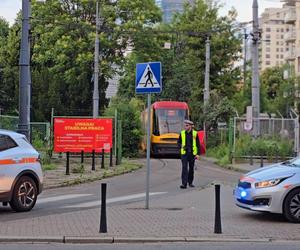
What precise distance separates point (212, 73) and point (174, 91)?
172 inches

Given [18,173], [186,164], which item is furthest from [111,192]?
[18,173]

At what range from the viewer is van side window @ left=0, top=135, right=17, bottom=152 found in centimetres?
1237

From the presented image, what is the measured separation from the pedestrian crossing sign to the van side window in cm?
276

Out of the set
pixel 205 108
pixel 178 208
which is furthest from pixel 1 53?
pixel 178 208

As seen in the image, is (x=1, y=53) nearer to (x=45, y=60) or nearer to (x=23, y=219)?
(x=45, y=60)

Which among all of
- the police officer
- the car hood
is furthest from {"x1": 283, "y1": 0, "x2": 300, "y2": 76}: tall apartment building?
the car hood

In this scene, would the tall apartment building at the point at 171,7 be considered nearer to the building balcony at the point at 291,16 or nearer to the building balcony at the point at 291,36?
the building balcony at the point at 291,16

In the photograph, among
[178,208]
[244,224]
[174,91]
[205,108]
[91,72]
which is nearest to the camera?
[244,224]

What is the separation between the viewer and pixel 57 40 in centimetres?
4334

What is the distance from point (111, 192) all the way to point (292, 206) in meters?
6.51

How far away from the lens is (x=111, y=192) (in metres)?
16.6

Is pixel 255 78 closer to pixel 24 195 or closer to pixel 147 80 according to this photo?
pixel 147 80

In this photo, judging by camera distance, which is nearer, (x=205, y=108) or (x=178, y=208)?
(x=178, y=208)

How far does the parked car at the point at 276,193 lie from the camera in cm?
1111
